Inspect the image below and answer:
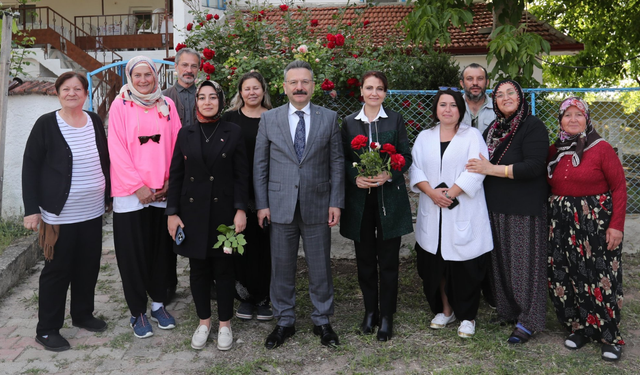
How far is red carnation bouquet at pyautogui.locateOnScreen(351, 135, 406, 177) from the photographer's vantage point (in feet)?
12.4

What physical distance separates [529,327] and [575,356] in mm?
353

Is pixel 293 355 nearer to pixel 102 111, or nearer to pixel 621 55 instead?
pixel 102 111

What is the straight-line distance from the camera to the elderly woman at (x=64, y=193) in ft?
13.1

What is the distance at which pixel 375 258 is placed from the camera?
419 centimetres

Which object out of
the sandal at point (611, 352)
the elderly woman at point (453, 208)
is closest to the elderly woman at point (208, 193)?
the elderly woman at point (453, 208)

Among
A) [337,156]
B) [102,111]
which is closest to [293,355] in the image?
[337,156]

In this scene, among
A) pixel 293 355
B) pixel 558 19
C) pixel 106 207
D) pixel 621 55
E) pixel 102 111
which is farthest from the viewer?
pixel 558 19

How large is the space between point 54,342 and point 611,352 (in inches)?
155

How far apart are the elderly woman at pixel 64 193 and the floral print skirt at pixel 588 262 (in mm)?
3383

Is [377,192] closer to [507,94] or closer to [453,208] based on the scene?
[453,208]

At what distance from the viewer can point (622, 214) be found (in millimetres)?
3695

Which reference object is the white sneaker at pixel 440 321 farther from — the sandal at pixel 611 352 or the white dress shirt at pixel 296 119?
the white dress shirt at pixel 296 119

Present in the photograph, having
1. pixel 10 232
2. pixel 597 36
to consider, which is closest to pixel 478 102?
pixel 10 232

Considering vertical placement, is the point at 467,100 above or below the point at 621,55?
below
